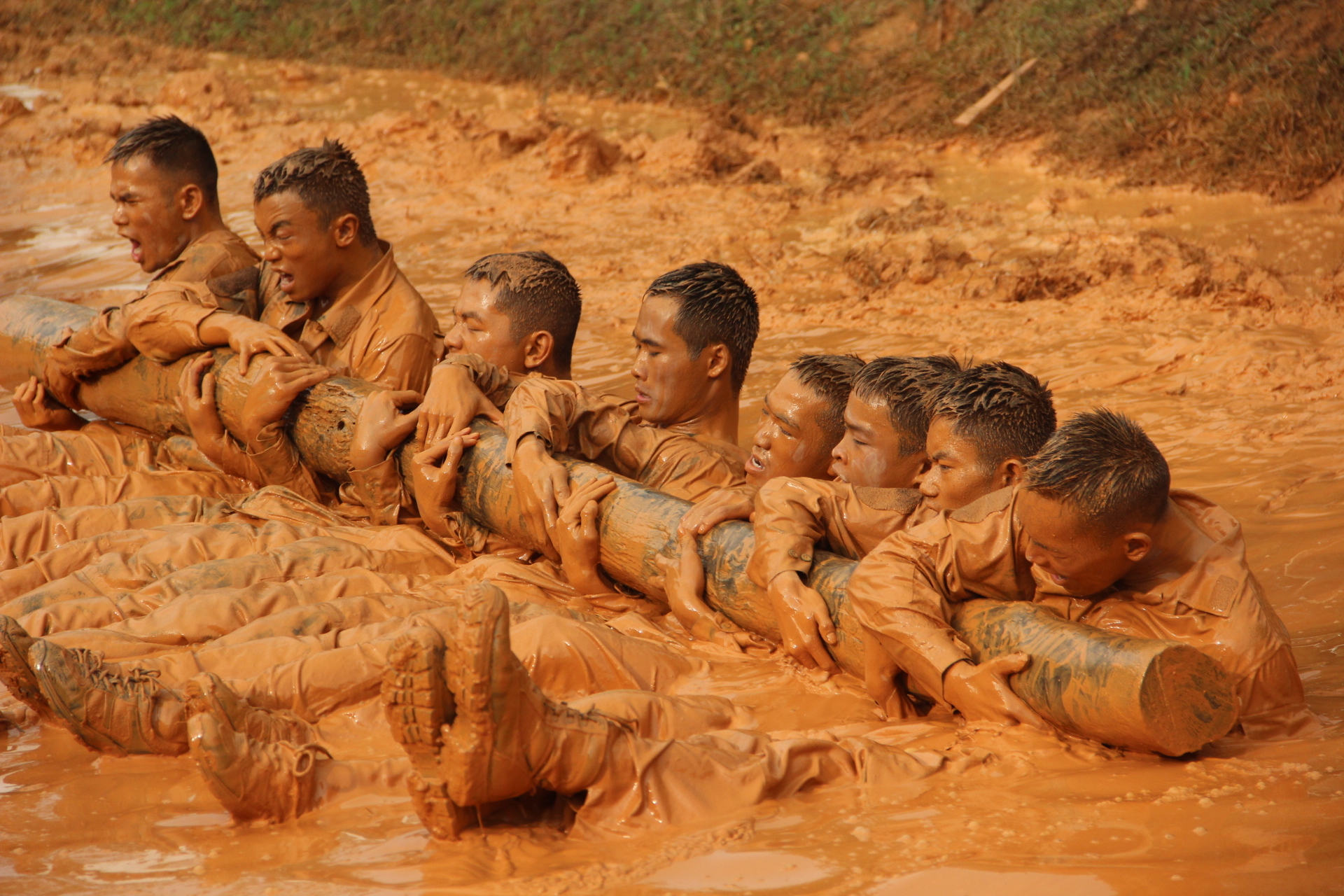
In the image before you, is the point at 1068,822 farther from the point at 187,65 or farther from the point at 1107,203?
the point at 187,65

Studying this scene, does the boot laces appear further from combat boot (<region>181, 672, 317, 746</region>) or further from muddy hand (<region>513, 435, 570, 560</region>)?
muddy hand (<region>513, 435, 570, 560</region>)

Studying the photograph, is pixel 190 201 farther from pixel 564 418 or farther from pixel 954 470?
pixel 954 470

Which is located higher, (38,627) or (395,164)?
(395,164)

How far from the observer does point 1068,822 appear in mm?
2789

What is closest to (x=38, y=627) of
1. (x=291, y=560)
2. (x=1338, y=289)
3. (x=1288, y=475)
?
(x=291, y=560)

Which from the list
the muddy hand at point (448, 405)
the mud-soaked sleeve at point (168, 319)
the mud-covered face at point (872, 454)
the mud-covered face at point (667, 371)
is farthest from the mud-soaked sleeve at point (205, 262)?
the mud-covered face at point (872, 454)

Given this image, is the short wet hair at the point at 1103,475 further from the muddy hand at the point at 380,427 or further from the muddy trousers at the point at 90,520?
the muddy trousers at the point at 90,520

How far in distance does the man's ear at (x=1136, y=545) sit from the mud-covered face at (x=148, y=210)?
4.93 m

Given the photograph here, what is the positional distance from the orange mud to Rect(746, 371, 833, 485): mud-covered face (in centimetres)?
109

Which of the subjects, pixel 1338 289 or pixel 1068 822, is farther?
pixel 1338 289

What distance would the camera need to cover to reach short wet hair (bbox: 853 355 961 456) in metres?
4.39

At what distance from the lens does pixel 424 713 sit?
278cm

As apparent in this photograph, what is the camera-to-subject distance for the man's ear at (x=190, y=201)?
636 cm

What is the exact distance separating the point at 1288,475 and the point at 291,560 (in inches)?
161
